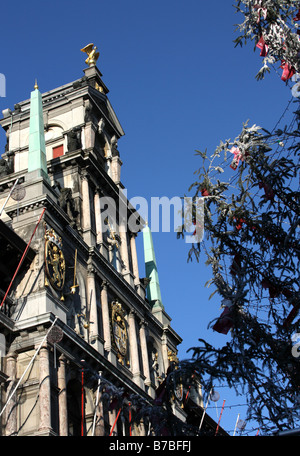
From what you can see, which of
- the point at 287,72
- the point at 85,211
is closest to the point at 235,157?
the point at 287,72

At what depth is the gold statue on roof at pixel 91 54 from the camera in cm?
4838

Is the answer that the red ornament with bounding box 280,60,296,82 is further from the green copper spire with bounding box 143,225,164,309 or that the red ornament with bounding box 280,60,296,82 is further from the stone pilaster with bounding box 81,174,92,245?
the green copper spire with bounding box 143,225,164,309

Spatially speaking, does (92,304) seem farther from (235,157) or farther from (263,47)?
(263,47)

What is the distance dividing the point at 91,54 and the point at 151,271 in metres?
15.8

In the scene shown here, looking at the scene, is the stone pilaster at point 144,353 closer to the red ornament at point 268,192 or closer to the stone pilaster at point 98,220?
the stone pilaster at point 98,220

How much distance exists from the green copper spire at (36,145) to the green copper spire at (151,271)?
43.9 ft

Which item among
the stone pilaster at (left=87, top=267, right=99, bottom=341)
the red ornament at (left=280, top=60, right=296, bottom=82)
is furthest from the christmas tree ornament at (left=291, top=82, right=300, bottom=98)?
the stone pilaster at (left=87, top=267, right=99, bottom=341)

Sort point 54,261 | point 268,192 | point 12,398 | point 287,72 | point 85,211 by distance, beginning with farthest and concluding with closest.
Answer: point 85,211 → point 54,261 → point 12,398 → point 287,72 → point 268,192

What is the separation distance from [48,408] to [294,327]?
12.0m

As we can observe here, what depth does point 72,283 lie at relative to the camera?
32562mm

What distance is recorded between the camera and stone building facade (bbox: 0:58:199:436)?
2758 cm

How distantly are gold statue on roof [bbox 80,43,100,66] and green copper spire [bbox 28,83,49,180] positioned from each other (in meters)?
11.1

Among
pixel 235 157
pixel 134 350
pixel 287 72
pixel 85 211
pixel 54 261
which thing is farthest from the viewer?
pixel 85 211
